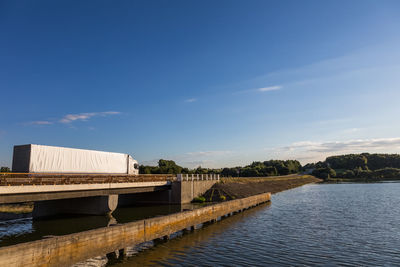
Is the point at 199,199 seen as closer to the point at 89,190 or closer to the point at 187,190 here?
the point at 187,190

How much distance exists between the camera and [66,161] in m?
34.9

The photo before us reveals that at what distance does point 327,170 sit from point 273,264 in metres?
193

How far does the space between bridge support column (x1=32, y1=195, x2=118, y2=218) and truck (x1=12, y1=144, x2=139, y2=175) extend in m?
4.10

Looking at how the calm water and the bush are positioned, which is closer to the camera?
the calm water

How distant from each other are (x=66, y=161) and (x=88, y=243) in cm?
2293

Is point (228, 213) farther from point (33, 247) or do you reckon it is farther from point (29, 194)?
point (33, 247)

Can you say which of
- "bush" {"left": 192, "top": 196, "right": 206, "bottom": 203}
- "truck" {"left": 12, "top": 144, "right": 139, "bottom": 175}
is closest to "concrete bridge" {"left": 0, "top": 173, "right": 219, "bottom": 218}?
"bush" {"left": 192, "top": 196, "right": 206, "bottom": 203}

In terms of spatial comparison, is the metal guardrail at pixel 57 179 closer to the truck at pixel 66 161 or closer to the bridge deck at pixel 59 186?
the bridge deck at pixel 59 186

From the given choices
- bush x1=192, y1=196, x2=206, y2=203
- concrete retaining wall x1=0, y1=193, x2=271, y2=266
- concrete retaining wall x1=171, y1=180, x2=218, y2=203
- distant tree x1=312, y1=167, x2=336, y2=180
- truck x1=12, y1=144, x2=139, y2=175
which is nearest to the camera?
concrete retaining wall x1=0, y1=193, x2=271, y2=266

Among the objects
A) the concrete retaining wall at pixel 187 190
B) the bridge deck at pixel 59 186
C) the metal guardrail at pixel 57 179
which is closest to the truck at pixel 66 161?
the metal guardrail at pixel 57 179

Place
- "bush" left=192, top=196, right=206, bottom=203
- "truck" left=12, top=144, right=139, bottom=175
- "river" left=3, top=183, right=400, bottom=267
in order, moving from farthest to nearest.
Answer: "bush" left=192, top=196, right=206, bottom=203 → "truck" left=12, top=144, right=139, bottom=175 → "river" left=3, top=183, right=400, bottom=267

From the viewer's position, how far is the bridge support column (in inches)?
1302

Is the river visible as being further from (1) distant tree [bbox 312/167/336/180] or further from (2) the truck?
(1) distant tree [bbox 312/167/336/180]

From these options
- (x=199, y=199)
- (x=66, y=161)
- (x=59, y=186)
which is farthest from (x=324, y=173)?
(x=59, y=186)
